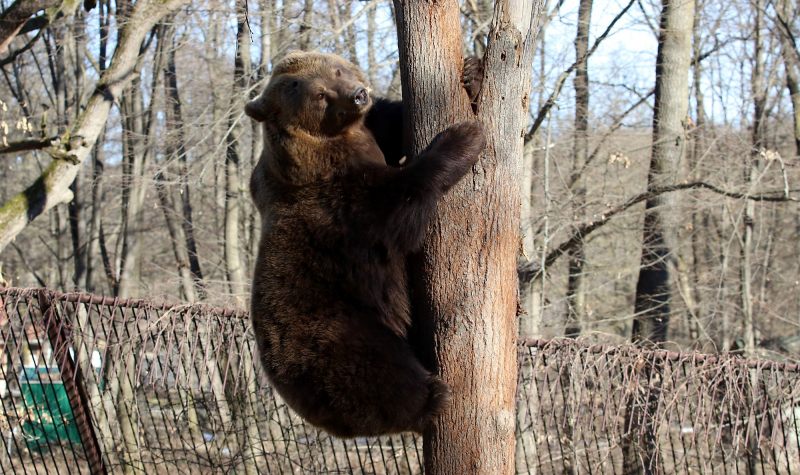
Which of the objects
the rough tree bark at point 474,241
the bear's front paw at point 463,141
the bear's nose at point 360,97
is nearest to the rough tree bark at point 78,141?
the bear's nose at point 360,97

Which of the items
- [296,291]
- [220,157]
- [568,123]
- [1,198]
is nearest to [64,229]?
[1,198]

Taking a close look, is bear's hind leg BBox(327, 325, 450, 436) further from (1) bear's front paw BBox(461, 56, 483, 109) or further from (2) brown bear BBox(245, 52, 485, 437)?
(1) bear's front paw BBox(461, 56, 483, 109)

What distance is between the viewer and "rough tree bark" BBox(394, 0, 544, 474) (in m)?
3.44

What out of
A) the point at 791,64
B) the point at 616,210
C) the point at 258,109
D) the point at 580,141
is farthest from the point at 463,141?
the point at 791,64

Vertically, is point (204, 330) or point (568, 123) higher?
point (568, 123)

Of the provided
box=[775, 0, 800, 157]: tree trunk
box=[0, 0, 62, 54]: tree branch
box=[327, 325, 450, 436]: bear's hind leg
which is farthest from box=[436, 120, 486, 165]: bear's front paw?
box=[775, 0, 800, 157]: tree trunk

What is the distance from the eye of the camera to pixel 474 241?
3441 mm

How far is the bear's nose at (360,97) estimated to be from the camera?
4.14 metres

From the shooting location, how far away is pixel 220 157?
41.7 ft

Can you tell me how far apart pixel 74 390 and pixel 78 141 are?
12.6ft

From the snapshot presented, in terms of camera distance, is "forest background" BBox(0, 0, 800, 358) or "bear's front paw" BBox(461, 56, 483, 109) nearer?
"bear's front paw" BBox(461, 56, 483, 109)

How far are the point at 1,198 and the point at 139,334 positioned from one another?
22515mm

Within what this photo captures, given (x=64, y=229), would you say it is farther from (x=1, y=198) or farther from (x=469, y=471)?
(x=469, y=471)

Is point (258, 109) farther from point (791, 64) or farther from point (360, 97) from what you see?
point (791, 64)
